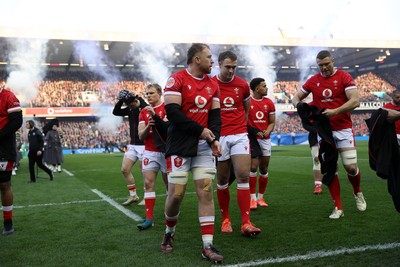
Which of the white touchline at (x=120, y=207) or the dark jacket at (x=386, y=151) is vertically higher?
the dark jacket at (x=386, y=151)

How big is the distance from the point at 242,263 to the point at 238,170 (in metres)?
1.47

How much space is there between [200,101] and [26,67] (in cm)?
A: 4301

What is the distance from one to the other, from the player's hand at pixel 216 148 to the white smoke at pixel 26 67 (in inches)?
1499

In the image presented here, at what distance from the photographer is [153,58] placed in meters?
45.8

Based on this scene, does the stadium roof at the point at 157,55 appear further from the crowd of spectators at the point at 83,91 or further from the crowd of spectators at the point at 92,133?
the crowd of spectators at the point at 92,133

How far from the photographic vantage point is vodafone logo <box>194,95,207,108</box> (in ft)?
13.4

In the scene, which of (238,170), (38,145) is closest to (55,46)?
(38,145)

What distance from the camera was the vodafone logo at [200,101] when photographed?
409 centimetres

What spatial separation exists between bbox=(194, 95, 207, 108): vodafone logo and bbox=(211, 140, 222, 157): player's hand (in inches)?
16.8

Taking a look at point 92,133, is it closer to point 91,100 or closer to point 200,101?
point 91,100

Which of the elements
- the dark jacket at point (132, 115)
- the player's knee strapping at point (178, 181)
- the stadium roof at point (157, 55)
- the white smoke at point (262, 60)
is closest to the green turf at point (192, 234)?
the player's knee strapping at point (178, 181)

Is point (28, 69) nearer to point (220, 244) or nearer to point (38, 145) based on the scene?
point (38, 145)

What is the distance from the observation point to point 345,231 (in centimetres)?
474

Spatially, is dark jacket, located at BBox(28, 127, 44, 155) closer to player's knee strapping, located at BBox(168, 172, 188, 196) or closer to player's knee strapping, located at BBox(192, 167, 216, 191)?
player's knee strapping, located at BBox(168, 172, 188, 196)
